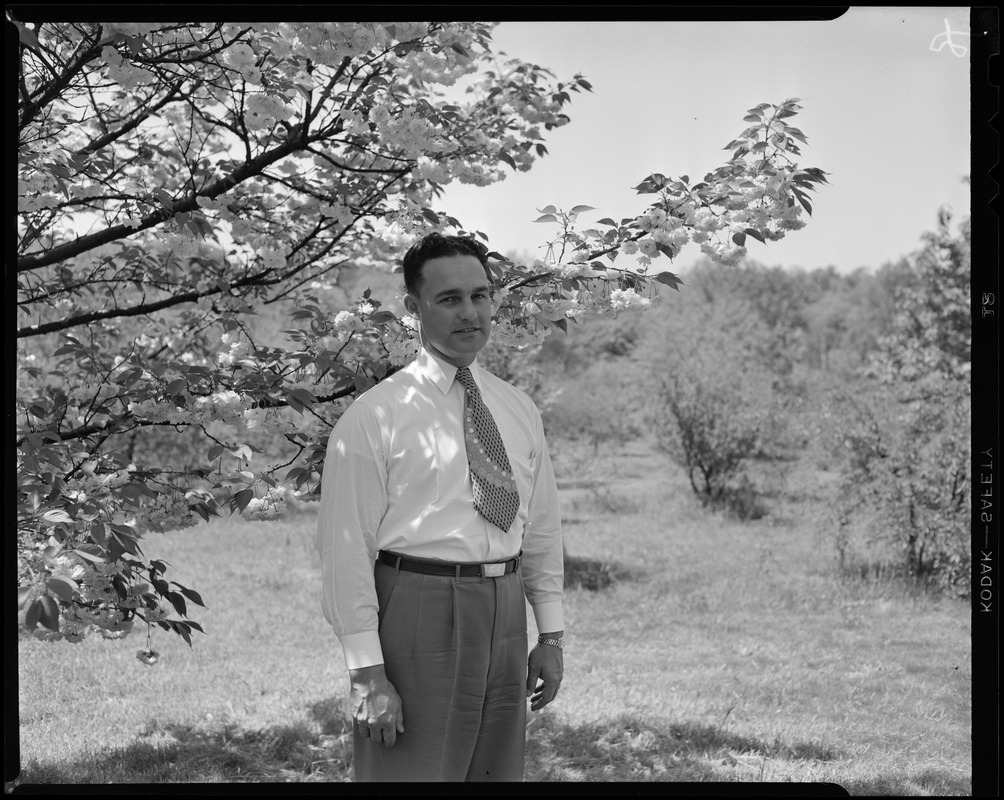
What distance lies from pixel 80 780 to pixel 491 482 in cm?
266

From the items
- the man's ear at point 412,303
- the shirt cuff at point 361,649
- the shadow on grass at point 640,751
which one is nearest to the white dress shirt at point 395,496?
the shirt cuff at point 361,649

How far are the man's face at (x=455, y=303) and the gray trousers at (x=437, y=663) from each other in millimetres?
527

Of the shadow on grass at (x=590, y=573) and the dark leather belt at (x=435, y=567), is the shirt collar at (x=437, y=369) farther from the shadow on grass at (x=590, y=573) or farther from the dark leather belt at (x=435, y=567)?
the shadow on grass at (x=590, y=573)

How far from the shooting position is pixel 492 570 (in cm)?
198

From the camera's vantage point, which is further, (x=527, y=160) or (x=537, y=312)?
(x=527, y=160)

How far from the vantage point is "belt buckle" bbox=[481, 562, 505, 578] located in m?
1.97

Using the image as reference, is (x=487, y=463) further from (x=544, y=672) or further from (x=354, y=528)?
(x=544, y=672)

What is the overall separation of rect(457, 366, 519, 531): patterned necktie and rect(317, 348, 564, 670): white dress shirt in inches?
0.7

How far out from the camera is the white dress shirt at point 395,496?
1880 millimetres

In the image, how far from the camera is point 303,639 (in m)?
6.61

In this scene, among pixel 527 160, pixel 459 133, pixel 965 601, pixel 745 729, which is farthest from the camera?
pixel 965 601

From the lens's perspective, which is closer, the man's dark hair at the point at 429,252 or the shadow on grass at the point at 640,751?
the man's dark hair at the point at 429,252
